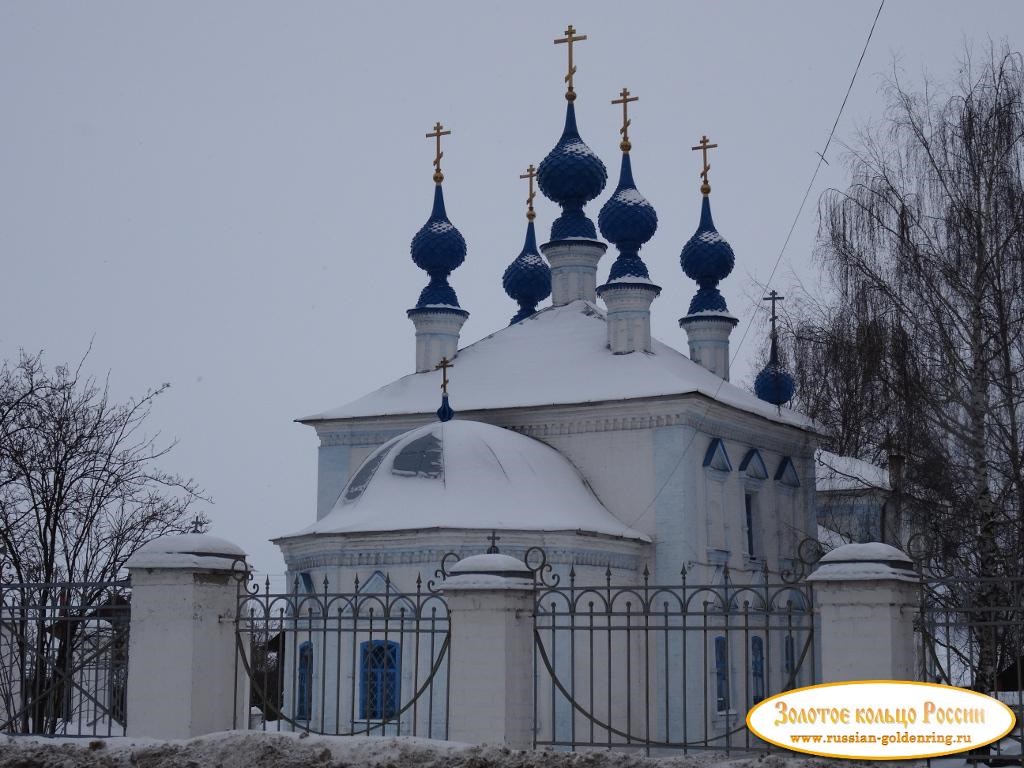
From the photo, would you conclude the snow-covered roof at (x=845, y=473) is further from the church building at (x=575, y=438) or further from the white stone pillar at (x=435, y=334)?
the white stone pillar at (x=435, y=334)

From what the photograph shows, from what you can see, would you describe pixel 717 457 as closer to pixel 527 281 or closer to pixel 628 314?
pixel 628 314

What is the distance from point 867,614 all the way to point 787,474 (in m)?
13.9

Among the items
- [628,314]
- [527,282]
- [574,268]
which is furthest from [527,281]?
[628,314]

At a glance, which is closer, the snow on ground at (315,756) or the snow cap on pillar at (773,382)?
the snow on ground at (315,756)

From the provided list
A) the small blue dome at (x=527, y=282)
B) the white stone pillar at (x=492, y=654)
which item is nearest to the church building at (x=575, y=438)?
the small blue dome at (x=527, y=282)

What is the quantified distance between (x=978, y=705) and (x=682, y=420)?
1166 cm

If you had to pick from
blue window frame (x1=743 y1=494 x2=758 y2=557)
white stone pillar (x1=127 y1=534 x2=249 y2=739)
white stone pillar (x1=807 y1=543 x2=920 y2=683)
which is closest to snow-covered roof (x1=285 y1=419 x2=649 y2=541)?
blue window frame (x1=743 y1=494 x2=758 y2=557)

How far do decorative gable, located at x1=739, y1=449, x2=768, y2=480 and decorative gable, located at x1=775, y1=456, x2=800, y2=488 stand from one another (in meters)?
0.54

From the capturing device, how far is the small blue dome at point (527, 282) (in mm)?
25453

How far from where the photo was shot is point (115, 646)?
372 inches

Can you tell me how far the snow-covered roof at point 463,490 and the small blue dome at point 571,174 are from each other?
5.07m

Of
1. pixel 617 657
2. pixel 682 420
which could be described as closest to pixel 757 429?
pixel 682 420

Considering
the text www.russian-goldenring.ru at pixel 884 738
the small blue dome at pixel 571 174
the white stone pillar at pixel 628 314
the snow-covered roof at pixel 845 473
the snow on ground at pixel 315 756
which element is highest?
the small blue dome at pixel 571 174

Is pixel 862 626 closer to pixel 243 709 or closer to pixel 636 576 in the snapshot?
pixel 243 709
